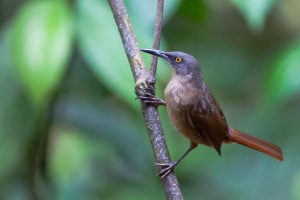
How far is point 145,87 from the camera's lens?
2.48m

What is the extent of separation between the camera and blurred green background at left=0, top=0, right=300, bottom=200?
3217 mm

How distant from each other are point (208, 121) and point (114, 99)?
1.25m

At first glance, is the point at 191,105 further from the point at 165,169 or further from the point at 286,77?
the point at 165,169

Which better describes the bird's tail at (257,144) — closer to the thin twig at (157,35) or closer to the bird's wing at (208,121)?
the bird's wing at (208,121)

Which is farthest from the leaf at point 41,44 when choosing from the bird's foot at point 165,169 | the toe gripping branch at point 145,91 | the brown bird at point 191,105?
the bird's foot at point 165,169

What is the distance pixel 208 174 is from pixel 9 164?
63.4 inches

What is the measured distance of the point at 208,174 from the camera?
4.85 metres

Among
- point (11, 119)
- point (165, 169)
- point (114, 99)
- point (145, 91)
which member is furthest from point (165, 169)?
point (114, 99)

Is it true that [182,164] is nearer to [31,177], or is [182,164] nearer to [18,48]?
[31,177]

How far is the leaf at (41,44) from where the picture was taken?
3035 millimetres

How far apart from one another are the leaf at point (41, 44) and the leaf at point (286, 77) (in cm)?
100

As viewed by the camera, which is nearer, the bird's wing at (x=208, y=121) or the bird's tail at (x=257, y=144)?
the bird's wing at (x=208, y=121)

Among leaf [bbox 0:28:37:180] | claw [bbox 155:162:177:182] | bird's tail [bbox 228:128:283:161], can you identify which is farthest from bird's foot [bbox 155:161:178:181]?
leaf [bbox 0:28:37:180]

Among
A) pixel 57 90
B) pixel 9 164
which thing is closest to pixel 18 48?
pixel 57 90
